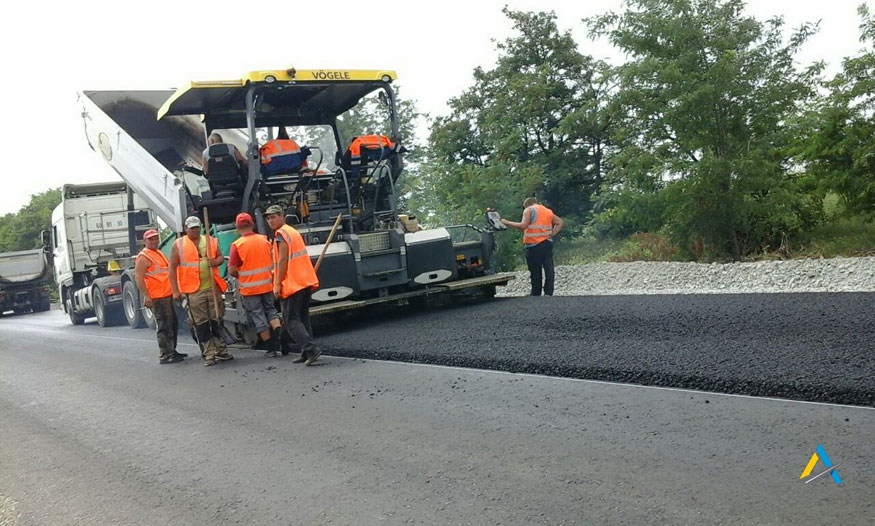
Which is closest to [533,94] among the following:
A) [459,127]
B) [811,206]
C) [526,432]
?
[459,127]

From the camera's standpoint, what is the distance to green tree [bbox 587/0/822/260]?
1220cm

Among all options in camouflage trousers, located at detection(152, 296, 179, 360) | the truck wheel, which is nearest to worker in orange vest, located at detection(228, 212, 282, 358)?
camouflage trousers, located at detection(152, 296, 179, 360)

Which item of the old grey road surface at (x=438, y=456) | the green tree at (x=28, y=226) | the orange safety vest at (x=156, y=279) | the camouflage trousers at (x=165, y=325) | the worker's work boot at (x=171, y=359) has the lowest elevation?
the worker's work boot at (x=171, y=359)

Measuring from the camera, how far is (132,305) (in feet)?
47.8

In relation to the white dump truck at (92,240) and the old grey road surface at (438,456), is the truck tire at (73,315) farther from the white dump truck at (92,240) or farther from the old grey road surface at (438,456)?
the old grey road surface at (438,456)

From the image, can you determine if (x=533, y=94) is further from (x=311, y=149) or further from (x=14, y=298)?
(x=14, y=298)

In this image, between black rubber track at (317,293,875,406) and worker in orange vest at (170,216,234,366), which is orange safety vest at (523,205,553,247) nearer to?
black rubber track at (317,293,875,406)

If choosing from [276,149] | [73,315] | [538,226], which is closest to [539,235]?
[538,226]

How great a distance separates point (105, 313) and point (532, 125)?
1005 cm

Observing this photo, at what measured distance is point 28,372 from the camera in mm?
9281

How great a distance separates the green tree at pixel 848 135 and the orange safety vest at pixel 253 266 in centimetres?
807

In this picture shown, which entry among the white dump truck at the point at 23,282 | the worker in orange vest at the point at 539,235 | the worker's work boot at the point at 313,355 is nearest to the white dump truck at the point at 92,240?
the worker in orange vest at the point at 539,235

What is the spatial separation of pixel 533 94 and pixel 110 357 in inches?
452

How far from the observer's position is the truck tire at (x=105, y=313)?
15562 mm
